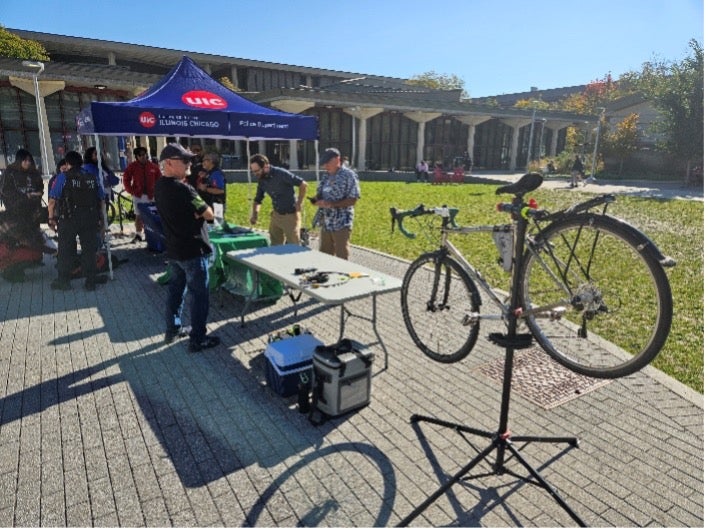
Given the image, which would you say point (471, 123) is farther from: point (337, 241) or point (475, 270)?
point (475, 270)

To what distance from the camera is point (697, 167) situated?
1247 inches

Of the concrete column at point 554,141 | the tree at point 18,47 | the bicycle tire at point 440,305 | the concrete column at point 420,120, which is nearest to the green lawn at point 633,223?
the bicycle tire at point 440,305

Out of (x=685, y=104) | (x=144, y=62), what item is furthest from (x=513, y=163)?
(x=144, y=62)

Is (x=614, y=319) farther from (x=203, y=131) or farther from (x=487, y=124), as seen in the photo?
(x=487, y=124)

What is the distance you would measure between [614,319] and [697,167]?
110ft

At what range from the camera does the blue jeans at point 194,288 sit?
16.1 ft

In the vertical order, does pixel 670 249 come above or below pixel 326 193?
below

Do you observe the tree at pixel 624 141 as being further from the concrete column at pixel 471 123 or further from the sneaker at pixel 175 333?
the sneaker at pixel 175 333

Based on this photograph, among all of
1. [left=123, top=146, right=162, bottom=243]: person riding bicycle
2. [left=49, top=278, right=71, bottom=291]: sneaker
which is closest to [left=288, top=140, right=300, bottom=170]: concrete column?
[left=123, top=146, right=162, bottom=243]: person riding bicycle

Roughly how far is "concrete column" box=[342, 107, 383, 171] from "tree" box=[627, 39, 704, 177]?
66.6 ft

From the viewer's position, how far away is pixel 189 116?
754 centimetres

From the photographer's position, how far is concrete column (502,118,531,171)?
44156 millimetres

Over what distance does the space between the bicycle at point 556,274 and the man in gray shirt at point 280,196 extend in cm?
337

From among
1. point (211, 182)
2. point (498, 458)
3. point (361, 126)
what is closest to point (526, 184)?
point (498, 458)
